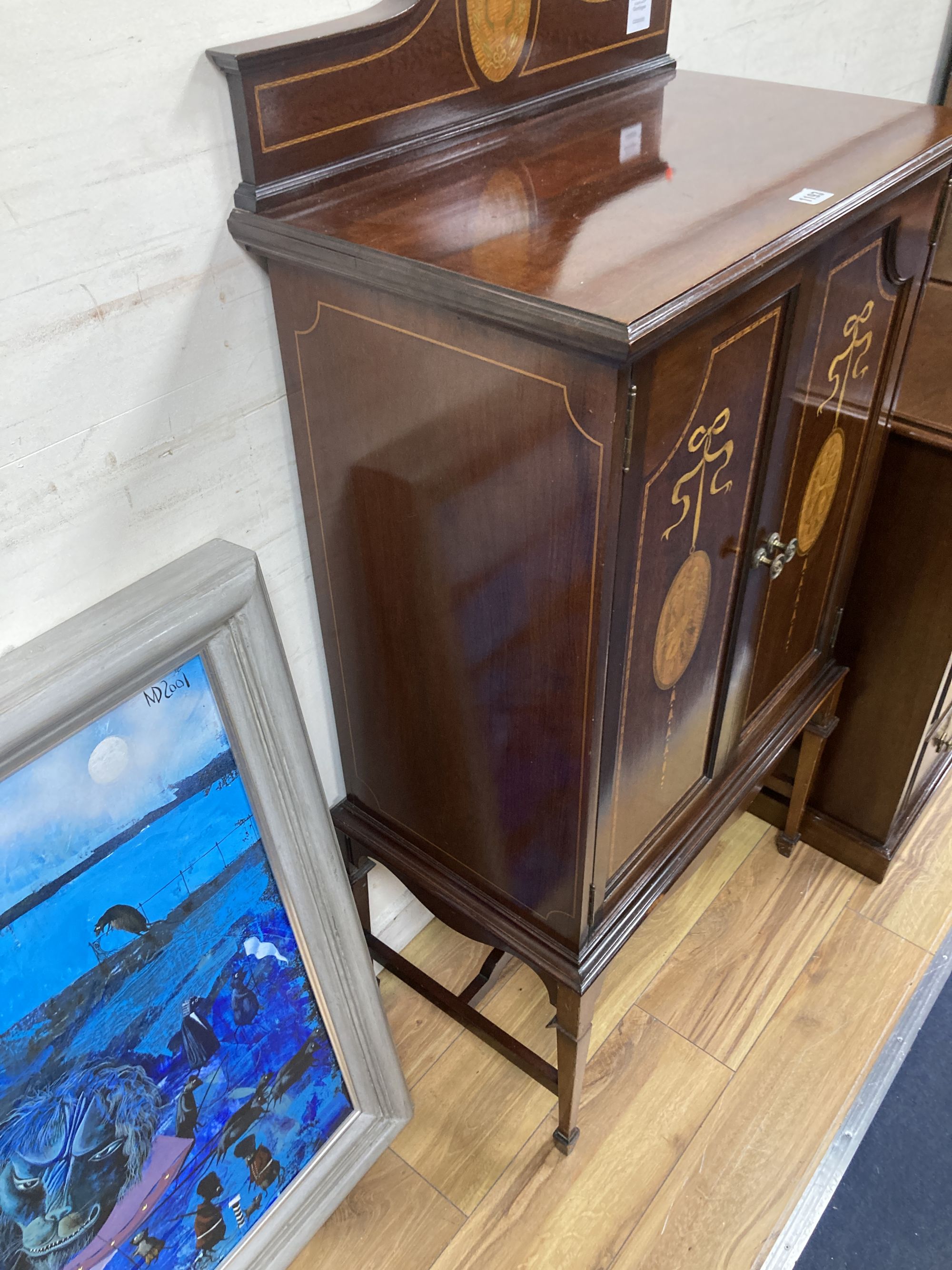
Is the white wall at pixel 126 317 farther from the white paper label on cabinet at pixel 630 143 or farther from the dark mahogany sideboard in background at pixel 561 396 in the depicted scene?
the white paper label on cabinet at pixel 630 143

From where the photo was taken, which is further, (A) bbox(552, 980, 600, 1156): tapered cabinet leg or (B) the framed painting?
(A) bbox(552, 980, 600, 1156): tapered cabinet leg

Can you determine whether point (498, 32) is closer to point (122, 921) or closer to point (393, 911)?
point (122, 921)

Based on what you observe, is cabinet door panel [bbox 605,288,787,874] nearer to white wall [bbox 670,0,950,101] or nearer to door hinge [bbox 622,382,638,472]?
door hinge [bbox 622,382,638,472]

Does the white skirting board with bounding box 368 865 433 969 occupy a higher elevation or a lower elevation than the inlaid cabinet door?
lower

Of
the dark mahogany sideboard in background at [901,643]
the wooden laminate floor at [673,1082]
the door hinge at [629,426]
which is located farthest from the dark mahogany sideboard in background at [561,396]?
the wooden laminate floor at [673,1082]

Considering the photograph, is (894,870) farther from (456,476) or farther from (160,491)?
(160,491)

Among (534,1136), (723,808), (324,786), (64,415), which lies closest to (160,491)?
(64,415)

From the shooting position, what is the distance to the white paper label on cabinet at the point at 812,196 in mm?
796

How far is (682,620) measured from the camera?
37.3 inches

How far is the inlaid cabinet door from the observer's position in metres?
0.75

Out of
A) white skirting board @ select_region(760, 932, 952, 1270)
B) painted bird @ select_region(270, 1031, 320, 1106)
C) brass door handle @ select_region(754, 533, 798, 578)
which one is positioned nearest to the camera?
brass door handle @ select_region(754, 533, 798, 578)

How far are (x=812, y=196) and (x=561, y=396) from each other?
29cm

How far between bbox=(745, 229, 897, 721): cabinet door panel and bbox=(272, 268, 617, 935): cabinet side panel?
29cm

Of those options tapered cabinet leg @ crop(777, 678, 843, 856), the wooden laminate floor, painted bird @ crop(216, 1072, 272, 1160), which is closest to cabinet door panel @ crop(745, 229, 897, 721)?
tapered cabinet leg @ crop(777, 678, 843, 856)
